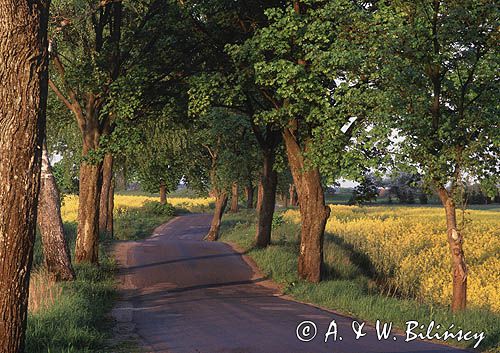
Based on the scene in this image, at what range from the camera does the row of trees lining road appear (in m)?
7.99

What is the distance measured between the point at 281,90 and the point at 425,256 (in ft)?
41.3

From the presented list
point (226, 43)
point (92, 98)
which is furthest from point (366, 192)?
point (92, 98)

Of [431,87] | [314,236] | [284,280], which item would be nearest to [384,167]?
[431,87]

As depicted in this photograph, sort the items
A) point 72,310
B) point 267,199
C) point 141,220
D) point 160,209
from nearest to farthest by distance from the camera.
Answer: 1. point 72,310
2. point 267,199
3. point 141,220
4. point 160,209

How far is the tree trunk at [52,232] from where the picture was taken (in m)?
17.1

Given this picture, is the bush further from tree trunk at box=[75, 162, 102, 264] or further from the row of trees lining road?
tree trunk at box=[75, 162, 102, 264]

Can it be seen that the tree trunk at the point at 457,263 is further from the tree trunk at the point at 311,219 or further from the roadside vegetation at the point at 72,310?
the roadside vegetation at the point at 72,310

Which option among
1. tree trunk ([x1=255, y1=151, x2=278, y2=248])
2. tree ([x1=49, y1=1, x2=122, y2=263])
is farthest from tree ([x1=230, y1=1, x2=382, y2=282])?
tree trunk ([x1=255, y1=151, x2=278, y2=248])

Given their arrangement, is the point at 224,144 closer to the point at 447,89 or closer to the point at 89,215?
the point at 89,215

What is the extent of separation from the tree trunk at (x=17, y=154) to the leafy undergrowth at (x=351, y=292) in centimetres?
821

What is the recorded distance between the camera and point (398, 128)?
15164 millimetres

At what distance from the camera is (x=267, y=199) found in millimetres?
27172

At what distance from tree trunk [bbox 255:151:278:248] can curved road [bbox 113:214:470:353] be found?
140 centimetres

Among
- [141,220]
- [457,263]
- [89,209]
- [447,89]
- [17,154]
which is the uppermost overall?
[447,89]
